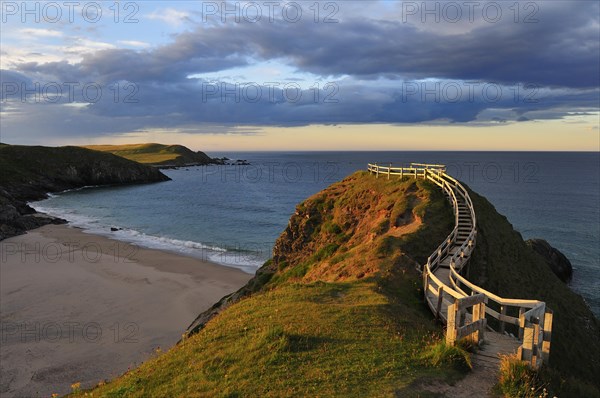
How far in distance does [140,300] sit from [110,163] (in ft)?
397

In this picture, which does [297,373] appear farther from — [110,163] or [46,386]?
[110,163]

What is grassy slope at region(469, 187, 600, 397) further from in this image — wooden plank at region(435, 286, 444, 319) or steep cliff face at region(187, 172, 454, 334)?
wooden plank at region(435, 286, 444, 319)

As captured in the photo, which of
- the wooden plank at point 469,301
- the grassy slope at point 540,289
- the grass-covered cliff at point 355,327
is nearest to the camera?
the grass-covered cliff at point 355,327

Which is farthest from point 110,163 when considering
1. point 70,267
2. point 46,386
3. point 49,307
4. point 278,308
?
point 278,308

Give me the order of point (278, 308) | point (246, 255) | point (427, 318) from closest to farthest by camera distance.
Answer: point (427, 318) < point (278, 308) < point (246, 255)

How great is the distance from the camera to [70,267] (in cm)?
4244

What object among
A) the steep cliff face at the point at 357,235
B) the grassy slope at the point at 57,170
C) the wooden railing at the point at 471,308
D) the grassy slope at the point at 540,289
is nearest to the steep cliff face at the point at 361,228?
the steep cliff face at the point at 357,235

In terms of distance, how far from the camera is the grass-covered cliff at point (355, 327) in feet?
31.6

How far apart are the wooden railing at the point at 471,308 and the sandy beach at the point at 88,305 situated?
16699mm

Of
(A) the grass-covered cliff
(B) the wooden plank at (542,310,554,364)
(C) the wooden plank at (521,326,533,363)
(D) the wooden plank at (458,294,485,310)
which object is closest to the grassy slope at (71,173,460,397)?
(A) the grass-covered cliff

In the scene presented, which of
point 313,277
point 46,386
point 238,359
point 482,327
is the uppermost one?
point 482,327

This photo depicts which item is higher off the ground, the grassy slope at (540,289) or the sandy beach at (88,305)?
the grassy slope at (540,289)

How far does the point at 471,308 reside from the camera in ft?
56.5

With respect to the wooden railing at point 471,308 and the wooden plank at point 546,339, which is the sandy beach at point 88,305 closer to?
the wooden railing at point 471,308
